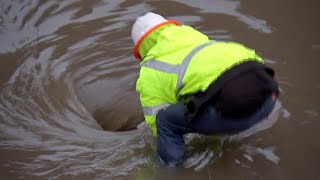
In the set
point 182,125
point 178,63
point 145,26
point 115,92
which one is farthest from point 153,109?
point 115,92

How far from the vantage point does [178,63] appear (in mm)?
2320

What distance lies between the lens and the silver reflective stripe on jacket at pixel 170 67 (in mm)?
2275

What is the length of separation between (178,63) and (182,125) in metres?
0.30

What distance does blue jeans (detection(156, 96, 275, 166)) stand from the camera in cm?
231

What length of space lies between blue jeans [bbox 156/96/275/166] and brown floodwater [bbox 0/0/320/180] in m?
0.12

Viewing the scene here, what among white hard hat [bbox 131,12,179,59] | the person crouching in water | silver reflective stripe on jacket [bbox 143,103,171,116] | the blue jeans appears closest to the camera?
the person crouching in water

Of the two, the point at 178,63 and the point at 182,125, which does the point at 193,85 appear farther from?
the point at 182,125

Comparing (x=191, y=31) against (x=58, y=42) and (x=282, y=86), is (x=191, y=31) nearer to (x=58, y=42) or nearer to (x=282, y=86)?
(x=282, y=86)

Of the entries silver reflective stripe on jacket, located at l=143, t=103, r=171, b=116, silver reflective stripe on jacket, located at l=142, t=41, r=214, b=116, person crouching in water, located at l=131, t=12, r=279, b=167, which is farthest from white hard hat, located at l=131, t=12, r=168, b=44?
silver reflective stripe on jacket, located at l=143, t=103, r=171, b=116

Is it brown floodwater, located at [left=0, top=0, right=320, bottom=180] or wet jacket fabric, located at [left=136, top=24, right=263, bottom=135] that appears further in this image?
brown floodwater, located at [left=0, top=0, right=320, bottom=180]

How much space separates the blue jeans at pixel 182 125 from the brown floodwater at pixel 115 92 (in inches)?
4.9

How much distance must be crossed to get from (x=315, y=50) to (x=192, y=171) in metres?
1.44

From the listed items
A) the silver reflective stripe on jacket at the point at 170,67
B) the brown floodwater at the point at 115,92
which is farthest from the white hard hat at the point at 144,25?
the brown floodwater at the point at 115,92

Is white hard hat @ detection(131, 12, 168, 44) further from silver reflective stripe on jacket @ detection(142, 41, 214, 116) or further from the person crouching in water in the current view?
silver reflective stripe on jacket @ detection(142, 41, 214, 116)
